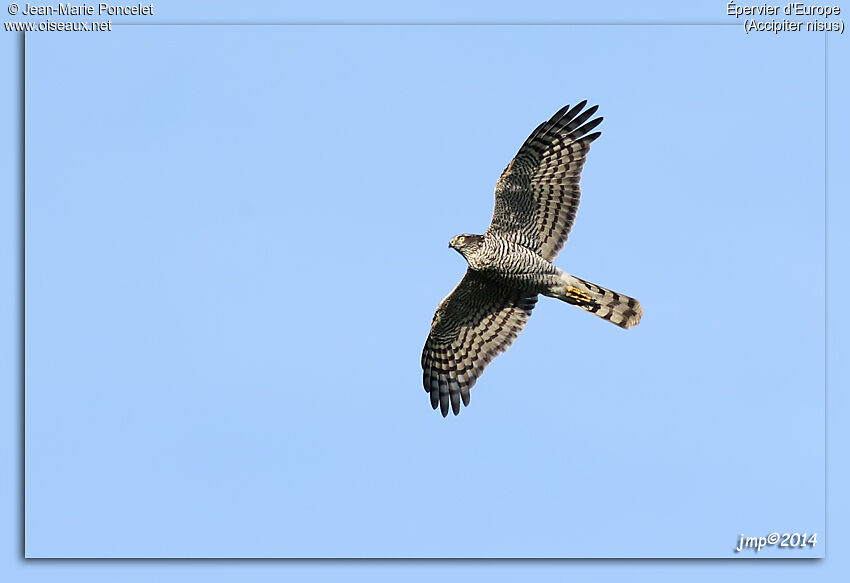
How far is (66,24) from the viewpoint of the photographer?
Answer: 18.7m

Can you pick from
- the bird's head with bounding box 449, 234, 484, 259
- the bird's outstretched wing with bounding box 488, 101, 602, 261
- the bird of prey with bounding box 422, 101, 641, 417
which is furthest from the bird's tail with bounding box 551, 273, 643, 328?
the bird's head with bounding box 449, 234, 484, 259

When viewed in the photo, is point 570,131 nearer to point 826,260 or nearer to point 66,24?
point 826,260

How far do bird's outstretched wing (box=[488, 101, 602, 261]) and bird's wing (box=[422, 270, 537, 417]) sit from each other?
0.90m

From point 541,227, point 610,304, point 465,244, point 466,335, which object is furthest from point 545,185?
point 466,335

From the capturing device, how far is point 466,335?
62.4 feet

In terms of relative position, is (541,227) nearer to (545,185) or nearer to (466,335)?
(545,185)

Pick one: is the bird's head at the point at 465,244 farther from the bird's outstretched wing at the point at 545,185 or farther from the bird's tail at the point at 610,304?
the bird's tail at the point at 610,304

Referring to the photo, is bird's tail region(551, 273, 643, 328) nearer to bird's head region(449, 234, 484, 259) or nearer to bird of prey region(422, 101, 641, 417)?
bird of prey region(422, 101, 641, 417)

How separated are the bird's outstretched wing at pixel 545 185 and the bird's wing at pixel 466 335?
903mm

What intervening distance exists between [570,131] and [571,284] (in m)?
1.81

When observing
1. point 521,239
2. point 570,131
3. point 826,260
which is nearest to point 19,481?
point 521,239

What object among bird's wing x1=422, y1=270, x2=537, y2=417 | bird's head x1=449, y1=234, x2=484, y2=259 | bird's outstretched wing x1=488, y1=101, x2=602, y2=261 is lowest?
bird's wing x1=422, y1=270, x2=537, y2=417

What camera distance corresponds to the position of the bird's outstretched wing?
17891 millimetres

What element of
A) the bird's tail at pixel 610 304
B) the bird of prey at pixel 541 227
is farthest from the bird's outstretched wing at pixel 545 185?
the bird's tail at pixel 610 304
